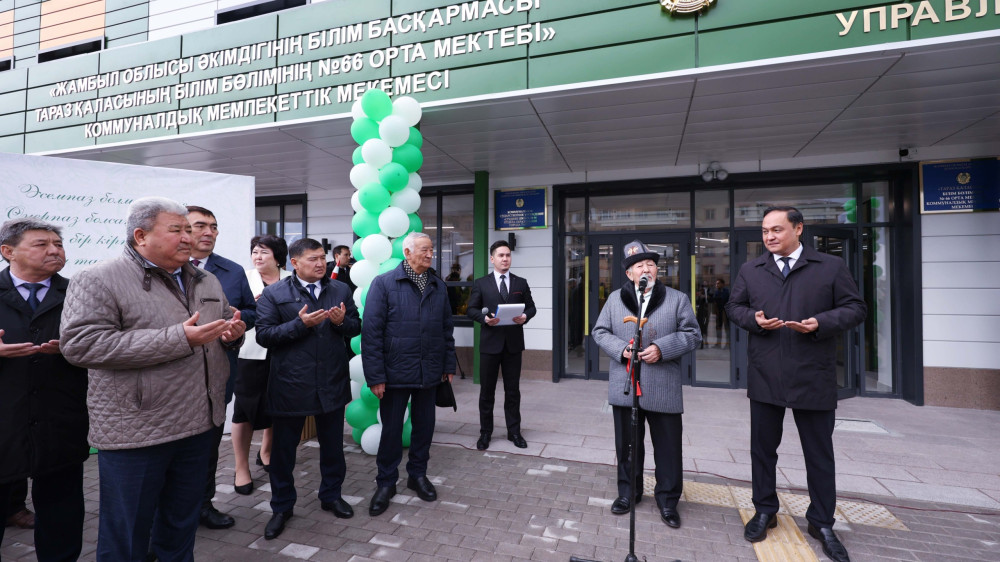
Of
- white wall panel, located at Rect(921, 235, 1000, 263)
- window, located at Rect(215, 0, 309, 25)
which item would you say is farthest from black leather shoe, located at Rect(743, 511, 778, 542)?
window, located at Rect(215, 0, 309, 25)

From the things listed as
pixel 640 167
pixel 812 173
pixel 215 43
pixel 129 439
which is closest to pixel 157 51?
pixel 215 43

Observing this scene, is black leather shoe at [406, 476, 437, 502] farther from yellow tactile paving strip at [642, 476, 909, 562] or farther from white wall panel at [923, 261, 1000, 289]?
white wall panel at [923, 261, 1000, 289]

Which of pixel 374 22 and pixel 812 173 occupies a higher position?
pixel 374 22

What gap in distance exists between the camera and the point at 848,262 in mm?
6328

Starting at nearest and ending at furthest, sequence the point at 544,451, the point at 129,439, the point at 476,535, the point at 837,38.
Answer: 1. the point at 129,439
2. the point at 476,535
3. the point at 837,38
4. the point at 544,451

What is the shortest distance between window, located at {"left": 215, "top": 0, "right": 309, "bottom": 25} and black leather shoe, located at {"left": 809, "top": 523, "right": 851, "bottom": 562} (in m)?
8.18

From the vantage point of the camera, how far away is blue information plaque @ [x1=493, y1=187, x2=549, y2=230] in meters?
7.30

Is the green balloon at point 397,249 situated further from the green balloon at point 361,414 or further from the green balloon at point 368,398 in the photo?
the green balloon at point 361,414

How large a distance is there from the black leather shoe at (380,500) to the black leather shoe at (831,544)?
2.69m

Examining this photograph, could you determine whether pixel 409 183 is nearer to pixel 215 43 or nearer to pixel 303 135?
pixel 303 135

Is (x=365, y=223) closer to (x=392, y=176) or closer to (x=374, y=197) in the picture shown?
(x=374, y=197)

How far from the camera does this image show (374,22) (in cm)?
520

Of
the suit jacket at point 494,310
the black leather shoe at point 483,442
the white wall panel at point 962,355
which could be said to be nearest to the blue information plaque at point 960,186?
the white wall panel at point 962,355

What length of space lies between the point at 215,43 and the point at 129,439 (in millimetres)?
5913
